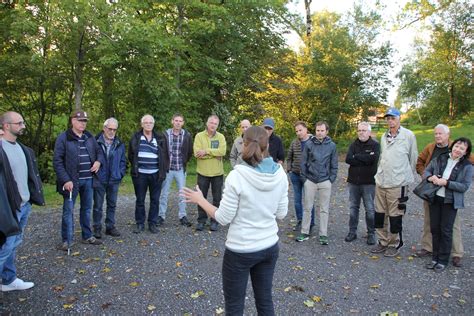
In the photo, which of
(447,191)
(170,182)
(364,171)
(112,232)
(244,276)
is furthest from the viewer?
(170,182)

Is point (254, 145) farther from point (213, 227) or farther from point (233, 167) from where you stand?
point (213, 227)

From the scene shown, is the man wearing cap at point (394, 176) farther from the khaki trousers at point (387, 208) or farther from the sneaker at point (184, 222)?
the sneaker at point (184, 222)

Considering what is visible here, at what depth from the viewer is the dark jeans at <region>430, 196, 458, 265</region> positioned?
504 centimetres

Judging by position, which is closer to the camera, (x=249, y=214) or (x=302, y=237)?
(x=249, y=214)

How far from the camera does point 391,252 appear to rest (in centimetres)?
567

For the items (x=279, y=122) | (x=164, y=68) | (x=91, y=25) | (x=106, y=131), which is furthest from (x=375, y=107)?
(x=106, y=131)

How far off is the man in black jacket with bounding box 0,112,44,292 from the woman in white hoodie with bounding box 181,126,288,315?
216cm

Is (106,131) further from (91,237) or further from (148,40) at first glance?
(148,40)

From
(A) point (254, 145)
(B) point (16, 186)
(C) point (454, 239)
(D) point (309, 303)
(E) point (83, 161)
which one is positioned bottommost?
(D) point (309, 303)

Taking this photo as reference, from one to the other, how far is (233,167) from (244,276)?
322 centimetres

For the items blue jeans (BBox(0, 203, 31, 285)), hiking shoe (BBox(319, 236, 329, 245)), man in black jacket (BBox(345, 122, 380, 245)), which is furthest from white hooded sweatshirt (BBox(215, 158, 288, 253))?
man in black jacket (BBox(345, 122, 380, 245))

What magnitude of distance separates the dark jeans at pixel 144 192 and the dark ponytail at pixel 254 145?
12.7ft

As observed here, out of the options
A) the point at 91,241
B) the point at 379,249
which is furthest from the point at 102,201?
the point at 379,249

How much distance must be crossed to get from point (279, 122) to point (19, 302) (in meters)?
16.9
